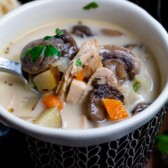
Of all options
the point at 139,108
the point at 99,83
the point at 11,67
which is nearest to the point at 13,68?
the point at 11,67

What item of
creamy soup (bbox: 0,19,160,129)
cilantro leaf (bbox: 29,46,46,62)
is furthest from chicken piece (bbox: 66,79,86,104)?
cilantro leaf (bbox: 29,46,46,62)

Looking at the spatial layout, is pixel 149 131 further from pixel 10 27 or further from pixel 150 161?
→ pixel 10 27

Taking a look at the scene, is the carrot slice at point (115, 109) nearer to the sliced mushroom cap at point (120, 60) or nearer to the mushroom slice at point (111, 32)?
the sliced mushroom cap at point (120, 60)

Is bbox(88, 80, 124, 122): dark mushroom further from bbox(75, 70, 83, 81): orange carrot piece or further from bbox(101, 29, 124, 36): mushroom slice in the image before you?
bbox(101, 29, 124, 36): mushroom slice

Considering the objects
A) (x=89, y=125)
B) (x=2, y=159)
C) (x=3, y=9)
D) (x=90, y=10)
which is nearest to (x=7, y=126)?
(x=89, y=125)

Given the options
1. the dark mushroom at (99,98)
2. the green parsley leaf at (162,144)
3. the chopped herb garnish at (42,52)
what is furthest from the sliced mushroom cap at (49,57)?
the green parsley leaf at (162,144)

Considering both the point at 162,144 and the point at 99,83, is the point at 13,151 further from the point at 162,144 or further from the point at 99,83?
the point at 162,144
